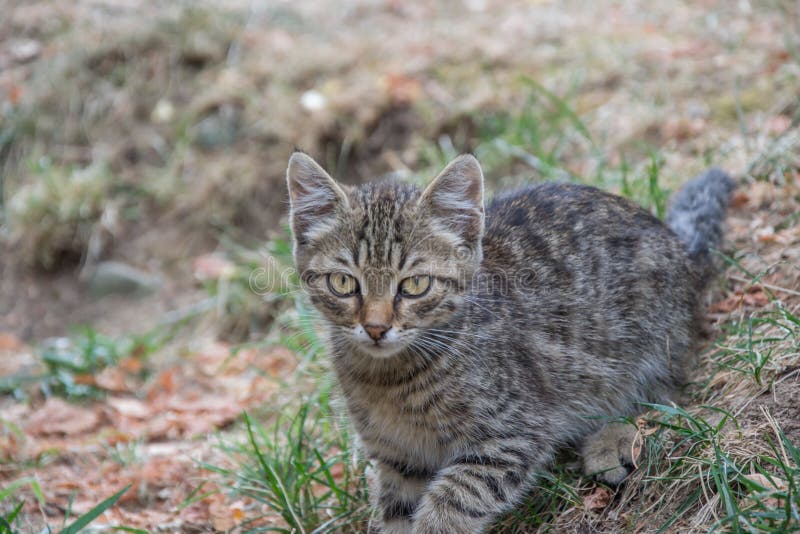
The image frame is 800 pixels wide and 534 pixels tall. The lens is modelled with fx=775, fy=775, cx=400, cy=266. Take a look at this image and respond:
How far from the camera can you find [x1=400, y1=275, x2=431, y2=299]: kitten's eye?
3217 millimetres

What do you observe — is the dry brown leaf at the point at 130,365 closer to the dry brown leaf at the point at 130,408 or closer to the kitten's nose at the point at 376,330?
the dry brown leaf at the point at 130,408

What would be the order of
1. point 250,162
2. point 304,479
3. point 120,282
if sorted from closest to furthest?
point 304,479 → point 120,282 → point 250,162

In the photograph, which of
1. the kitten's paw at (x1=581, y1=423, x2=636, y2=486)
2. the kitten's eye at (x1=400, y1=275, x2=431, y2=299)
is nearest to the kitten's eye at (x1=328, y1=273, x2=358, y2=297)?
the kitten's eye at (x1=400, y1=275, x2=431, y2=299)

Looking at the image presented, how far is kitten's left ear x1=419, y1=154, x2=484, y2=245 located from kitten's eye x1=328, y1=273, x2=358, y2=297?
1.50 ft

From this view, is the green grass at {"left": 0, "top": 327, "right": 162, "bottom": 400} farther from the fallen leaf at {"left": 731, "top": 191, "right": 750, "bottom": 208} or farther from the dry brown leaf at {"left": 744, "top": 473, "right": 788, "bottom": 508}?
the dry brown leaf at {"left": 744, "top": 473, "right": 788, "bottom": 508}

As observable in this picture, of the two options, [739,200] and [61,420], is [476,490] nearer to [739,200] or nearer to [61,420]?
[739,200]

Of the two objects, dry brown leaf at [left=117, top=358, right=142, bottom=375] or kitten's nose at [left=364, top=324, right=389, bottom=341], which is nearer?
kitten's nose at [left=364, top=324, right=389, bottom=341]

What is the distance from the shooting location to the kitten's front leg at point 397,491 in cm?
345

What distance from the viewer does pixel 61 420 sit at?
4.96 metres

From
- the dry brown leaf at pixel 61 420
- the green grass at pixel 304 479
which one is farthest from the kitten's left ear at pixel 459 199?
the dry brown leaf at pixel 61 420

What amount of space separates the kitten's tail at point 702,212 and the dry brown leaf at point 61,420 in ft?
12.3

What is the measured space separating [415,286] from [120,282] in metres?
4.43

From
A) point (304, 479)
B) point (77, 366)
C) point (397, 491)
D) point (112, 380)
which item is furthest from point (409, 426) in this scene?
point (77, 366)

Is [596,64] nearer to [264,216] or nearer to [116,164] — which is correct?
[264,216]
